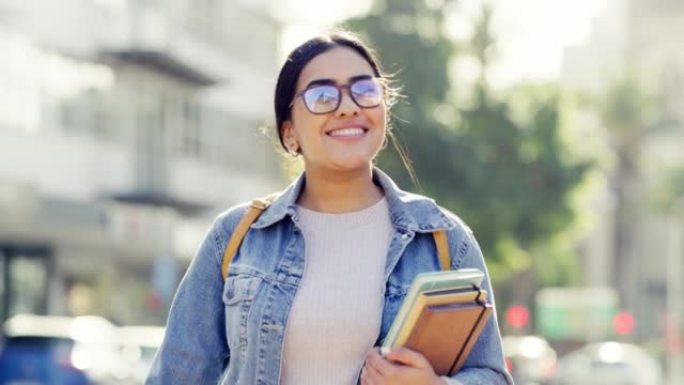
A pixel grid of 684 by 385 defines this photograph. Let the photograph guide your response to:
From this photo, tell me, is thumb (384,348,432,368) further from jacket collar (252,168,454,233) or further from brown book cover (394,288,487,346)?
jacket collar (252,168,454,233)

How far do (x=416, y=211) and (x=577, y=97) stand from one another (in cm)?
5209

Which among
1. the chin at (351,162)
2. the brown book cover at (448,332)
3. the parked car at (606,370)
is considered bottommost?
the parked car at (606,370)

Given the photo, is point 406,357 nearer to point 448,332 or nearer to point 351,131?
point 448,332

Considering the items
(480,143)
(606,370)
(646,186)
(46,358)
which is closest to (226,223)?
(46,358)

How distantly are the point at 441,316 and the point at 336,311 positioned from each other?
1.06 feet

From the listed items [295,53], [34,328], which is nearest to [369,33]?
[34,328]

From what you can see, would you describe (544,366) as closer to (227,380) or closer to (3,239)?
(3,239)

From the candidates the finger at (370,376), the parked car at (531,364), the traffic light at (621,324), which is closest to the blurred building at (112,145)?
the parked car at (531,364)

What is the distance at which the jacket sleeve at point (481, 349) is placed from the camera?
436 cm

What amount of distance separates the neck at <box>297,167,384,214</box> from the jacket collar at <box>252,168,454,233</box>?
35mm

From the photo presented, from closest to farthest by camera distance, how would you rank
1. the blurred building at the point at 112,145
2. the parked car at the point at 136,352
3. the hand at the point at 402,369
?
the hand at the point at 402,369, the parked car at the point at 136,352, the blurred building at the point at 112,145

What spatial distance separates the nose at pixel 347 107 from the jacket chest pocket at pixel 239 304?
42 centimetres

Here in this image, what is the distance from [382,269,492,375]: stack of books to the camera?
160 inches

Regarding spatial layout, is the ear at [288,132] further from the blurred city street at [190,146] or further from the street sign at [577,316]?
the street sign at [577,316]
